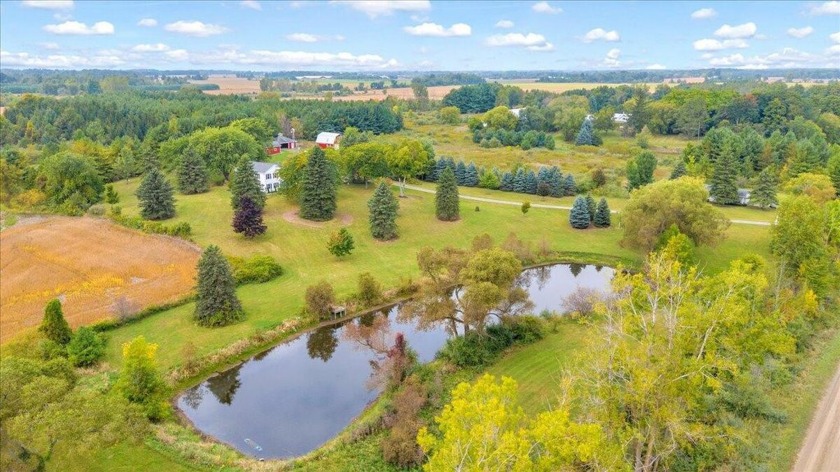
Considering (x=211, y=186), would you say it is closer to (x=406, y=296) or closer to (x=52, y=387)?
(x=406, y=296)

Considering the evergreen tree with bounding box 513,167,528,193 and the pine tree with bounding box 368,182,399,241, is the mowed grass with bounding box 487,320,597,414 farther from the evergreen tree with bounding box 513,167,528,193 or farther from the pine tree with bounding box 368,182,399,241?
the evergreen tree with bounding box 513,167,528,193

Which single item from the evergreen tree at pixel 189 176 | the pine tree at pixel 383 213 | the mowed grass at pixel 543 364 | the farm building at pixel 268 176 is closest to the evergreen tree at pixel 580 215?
the pine tree at pixel 383 213

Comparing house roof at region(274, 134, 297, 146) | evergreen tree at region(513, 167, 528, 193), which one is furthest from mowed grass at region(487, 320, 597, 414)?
house roof at region(274, 134, 297, 146)

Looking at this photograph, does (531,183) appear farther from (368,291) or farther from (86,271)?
(86,271)

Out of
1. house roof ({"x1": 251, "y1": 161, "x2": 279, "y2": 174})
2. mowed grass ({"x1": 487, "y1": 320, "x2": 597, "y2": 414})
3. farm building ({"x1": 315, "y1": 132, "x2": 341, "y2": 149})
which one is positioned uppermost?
farm building ({"x1": 315, "y1": 132, "x2": 341, "y2": 149})

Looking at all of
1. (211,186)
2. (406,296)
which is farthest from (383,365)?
(211,186)

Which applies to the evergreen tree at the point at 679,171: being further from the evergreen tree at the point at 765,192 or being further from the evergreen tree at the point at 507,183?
the evergreen tree at the point at 507,183
